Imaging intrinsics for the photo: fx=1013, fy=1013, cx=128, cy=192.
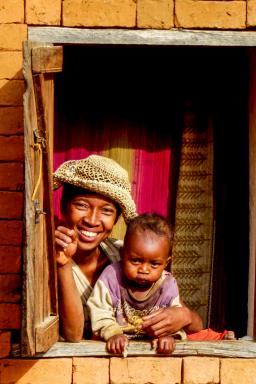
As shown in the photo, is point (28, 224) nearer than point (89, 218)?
Yes

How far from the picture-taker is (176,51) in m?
6.87

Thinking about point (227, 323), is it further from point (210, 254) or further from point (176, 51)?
point (176, 51)

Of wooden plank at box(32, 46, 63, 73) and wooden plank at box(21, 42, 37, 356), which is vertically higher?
wooden plank at box(32, 46, 63, 73)

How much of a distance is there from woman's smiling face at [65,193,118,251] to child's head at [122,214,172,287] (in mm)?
209

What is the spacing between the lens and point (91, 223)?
18.6ft

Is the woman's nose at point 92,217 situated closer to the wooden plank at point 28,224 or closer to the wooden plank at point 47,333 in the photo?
the wooden plank at point 47,333

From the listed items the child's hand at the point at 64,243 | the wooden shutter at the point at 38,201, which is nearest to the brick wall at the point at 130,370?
the wooden shutter at the point at 38,201

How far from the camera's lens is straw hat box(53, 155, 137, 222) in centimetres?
568

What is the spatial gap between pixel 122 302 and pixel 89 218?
51 centimetres

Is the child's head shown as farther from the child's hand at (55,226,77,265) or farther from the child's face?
the child's hand at (55,226,77,265)

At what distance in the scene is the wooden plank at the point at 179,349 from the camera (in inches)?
217

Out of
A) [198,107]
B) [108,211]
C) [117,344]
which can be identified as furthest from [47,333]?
[198,107]

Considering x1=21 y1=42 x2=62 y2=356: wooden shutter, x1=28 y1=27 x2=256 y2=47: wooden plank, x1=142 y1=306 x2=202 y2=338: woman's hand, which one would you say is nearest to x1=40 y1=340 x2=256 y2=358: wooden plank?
x1=142 y1=306 x2=202 y2=338: woman's hand

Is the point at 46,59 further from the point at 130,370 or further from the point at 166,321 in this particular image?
the point at 130,370
